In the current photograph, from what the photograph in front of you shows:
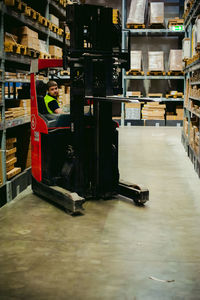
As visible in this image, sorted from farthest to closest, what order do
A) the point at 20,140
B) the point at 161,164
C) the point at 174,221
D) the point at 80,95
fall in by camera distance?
the point at 161,164 < the point at 20,140 < the point at 80,95 < the point at 174,221

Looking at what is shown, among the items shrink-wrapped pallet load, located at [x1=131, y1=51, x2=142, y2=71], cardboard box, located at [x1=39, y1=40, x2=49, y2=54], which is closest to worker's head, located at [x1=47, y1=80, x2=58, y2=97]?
cardboard box, located at [x1=39, y1=40, x2=49, y2=54]

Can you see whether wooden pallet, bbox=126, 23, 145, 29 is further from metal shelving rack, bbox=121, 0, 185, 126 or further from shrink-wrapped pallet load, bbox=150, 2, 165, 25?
shrink-wrapped pallet load, bbox=150, 2, 165, 25

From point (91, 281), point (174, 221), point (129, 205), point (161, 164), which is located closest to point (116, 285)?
point (91, 281)

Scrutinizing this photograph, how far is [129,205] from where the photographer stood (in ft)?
16.6

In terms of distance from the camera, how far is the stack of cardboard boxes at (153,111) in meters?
14.7

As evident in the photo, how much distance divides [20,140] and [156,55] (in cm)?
943

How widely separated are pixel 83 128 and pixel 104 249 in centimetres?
178

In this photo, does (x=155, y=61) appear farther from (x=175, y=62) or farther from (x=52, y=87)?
(x=52, y=87)

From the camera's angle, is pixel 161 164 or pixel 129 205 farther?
Result: pixel 161 164

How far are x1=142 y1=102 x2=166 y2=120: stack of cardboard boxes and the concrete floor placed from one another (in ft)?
29.4

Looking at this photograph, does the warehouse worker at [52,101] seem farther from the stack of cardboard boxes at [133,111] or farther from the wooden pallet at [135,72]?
the wooden pallet at [135,72]

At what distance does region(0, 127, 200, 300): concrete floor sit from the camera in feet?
9.50

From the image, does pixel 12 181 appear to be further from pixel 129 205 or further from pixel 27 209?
pixel 129 205

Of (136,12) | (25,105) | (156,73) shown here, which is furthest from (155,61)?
(25,105)
